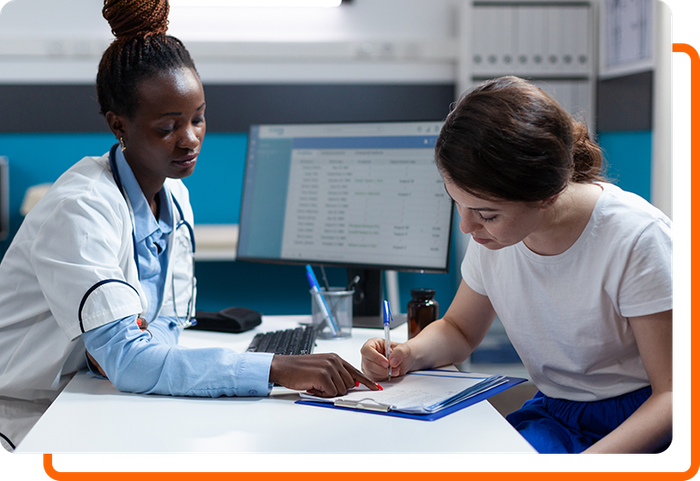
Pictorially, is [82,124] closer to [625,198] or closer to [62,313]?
[62,313]

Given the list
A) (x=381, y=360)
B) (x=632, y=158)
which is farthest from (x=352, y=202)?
(x=632, y=158)

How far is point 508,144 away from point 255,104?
218 centimetres

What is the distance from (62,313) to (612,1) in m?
2.59

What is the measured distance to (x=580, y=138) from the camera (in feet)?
3.26

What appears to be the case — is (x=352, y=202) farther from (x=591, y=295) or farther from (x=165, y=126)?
(x=591, y=295)

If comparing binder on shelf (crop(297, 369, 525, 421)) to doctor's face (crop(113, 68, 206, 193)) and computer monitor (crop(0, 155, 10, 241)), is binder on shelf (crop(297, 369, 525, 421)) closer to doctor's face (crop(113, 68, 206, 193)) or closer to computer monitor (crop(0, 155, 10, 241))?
doctor's face (crop(113, 68, 206, 193))

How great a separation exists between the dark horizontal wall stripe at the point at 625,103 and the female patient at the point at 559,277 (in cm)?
166

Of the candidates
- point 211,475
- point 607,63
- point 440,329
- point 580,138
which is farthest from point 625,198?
point 607,63

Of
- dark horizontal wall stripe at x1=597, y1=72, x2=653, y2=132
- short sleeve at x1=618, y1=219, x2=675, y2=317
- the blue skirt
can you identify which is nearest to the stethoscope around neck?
the blue skirt

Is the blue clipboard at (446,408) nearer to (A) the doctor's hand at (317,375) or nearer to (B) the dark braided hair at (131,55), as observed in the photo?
(A) the doctor's hand at (317,375)

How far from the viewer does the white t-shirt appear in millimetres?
879

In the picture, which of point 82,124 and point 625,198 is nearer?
point 625,198

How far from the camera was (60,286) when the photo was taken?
0.91 meters

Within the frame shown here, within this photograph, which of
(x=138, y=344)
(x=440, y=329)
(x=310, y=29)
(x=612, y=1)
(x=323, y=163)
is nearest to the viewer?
(x=138, y=344)
